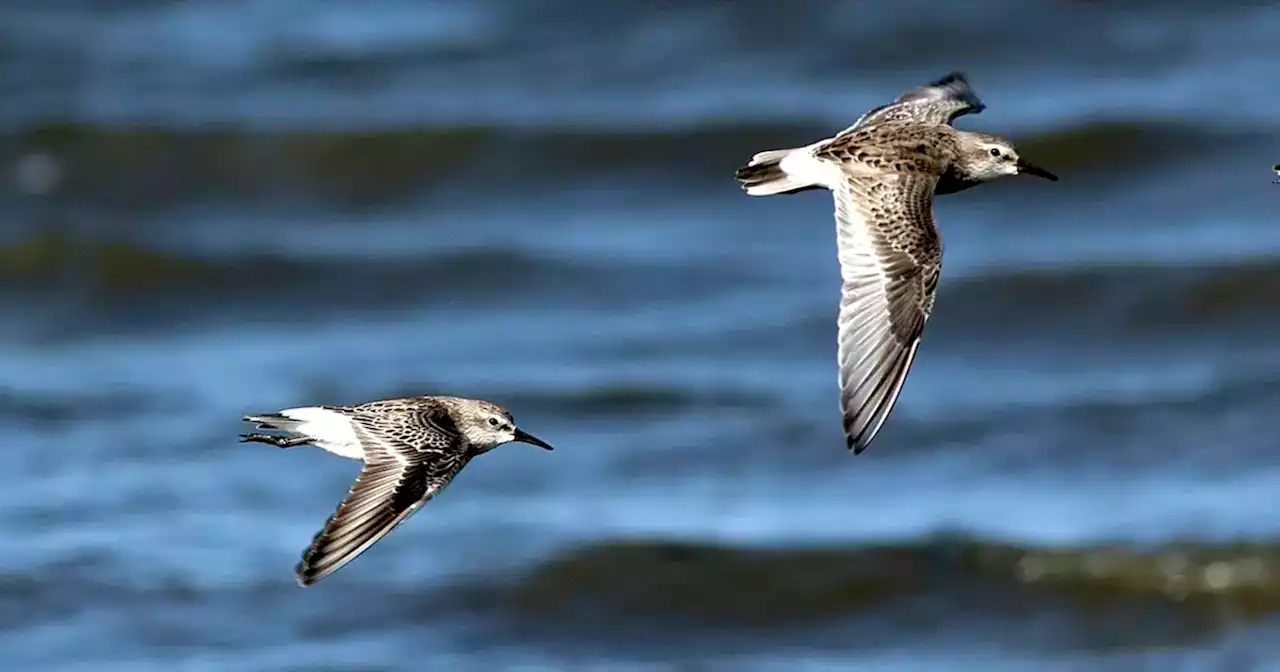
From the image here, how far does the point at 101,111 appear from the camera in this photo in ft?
43.5

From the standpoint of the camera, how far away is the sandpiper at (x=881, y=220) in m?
4.61

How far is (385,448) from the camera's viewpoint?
4.51 metres

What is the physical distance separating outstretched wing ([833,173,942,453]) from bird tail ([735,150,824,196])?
109 millimetres

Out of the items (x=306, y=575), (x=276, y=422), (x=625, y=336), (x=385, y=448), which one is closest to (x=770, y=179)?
(x=385, y=448)

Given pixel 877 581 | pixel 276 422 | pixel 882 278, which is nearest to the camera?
pixel 276 422

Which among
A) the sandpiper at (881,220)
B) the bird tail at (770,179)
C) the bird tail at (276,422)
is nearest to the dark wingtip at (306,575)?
the bird tail at (276,422)

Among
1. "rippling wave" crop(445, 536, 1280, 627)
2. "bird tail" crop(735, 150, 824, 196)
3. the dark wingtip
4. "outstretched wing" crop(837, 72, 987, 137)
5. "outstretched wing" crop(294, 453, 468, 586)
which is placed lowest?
"rippling wave" crop(445, 536, 1280, 627)

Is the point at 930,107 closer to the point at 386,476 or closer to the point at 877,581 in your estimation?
the point at 386,476

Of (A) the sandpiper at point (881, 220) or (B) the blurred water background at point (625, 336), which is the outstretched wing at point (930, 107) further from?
(B) the blurred water background at point (625, 336)

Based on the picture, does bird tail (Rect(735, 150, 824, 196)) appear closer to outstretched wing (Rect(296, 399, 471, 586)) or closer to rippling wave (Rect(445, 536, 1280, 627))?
outstretched wing (Rect(296, 399, 471, 586))

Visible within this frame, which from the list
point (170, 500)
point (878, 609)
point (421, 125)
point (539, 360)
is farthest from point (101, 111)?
point (878, 609)

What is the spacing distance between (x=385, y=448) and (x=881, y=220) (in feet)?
3.98

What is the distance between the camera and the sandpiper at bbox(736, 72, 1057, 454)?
4.61 meters

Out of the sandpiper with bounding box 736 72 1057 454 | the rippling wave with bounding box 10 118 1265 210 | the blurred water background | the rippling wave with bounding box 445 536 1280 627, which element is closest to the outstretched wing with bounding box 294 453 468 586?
the sandpiper with bounding box 736 72 1057 454
